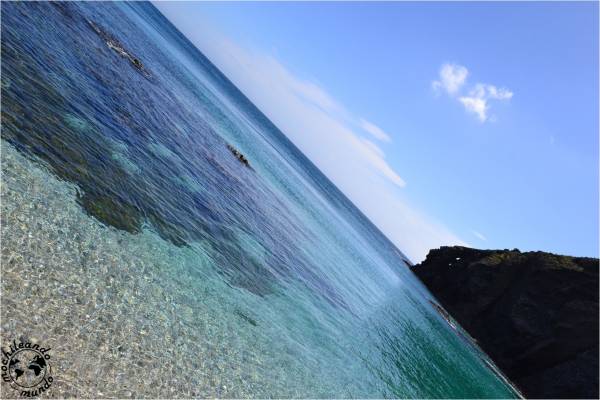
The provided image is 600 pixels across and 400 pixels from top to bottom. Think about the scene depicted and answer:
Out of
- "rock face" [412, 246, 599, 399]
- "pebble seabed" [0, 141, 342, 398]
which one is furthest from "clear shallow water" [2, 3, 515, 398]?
"rock face" [412, 246, 599, 399]

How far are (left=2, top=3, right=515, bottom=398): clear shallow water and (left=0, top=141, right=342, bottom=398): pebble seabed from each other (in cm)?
5

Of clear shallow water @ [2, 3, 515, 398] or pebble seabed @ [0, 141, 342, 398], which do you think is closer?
pebble seabed @ [0, 141, 342, 398]

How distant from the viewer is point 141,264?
52.1 ft

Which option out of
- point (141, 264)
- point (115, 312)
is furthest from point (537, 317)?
point (115, 312)

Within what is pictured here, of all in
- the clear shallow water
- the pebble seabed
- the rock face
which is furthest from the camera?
the rock face

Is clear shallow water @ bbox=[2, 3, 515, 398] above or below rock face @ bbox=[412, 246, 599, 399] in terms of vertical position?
below

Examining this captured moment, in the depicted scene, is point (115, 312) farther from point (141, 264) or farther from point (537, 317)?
point (537, 317)

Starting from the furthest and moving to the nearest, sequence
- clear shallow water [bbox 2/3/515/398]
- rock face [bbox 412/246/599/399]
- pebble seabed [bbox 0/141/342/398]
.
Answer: rock face [bbox 412/246/599/399] < clear shallow water [bbox 2/3/515/398] < pebble seabed [bbox 0/141/342/398]

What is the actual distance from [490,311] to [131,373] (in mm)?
106364

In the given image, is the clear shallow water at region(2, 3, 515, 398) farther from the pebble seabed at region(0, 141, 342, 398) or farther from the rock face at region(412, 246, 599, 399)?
the rock face at region(412, 246, 599, 399)

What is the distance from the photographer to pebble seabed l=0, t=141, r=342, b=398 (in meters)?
10.2

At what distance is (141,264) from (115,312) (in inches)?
139

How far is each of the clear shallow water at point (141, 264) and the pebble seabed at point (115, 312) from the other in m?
0.05

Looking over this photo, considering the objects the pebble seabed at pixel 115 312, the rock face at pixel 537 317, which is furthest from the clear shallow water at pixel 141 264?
the rock face at pixel 537 317
